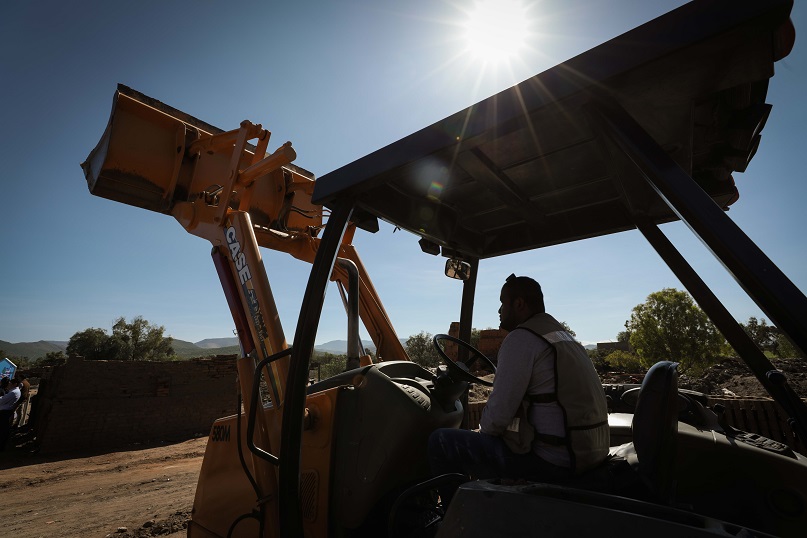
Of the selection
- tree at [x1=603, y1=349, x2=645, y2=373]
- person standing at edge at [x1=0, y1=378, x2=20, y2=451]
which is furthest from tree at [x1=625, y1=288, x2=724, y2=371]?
person standing at edge at [x1=0, y1=378, x2=20, y2=451]

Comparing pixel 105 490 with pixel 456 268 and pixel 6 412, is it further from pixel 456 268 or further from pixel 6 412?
pixel 456 268

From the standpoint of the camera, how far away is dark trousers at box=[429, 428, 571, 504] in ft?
5.36

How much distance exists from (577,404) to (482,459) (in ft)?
1.56

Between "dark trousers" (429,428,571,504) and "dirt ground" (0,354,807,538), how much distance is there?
14.4ft

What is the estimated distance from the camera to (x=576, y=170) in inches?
85.7

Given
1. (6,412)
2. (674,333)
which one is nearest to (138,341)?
(6,412)

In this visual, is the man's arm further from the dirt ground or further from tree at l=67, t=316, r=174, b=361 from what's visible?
tree at l=67, t=316, r=174, b=361

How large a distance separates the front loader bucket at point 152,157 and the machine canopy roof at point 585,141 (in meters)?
1.54

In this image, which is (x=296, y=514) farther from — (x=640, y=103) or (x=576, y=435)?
(x=640, y=103)

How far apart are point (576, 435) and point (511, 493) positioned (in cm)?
69

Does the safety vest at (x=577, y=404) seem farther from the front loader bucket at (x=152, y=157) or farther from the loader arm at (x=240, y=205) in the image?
the front loader bucket at (x=152, y=157)

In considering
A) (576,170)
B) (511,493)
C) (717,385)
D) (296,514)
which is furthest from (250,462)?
(717,385)

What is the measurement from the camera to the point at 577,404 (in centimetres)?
162

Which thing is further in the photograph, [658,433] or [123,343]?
[123,343]
